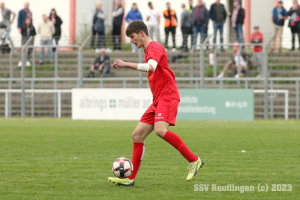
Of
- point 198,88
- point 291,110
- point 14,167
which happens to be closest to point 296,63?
point 291,110

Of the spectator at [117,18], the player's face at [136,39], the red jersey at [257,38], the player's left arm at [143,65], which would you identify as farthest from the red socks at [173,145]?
the spectator at [117,18]

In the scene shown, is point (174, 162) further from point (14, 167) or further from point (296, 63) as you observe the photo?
point (296, 63)

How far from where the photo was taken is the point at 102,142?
10609 millimetres

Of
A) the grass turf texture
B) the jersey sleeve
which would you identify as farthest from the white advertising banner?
the jersey sleeve

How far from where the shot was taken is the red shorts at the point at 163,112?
6.11 meters

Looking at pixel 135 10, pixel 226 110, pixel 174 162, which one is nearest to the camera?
pixel 174 162

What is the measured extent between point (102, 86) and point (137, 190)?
13.7 metres

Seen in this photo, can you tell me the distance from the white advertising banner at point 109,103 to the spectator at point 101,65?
1656 millimetres

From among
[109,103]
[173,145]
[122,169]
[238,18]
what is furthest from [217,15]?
[122,169]

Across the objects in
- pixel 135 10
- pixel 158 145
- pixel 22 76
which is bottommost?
pixel 158 145

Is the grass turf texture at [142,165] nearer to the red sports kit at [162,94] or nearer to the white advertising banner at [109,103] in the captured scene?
the red sports kit at [162,94]

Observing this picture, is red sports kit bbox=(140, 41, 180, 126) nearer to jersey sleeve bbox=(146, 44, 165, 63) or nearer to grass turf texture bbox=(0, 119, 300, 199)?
jersey sleeve bbox=(146, 44, 165, 63)

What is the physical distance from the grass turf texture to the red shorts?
2.40ft

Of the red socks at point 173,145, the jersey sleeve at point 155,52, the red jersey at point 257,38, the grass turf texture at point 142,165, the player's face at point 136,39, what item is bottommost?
the grass turf texture at point 142,165
